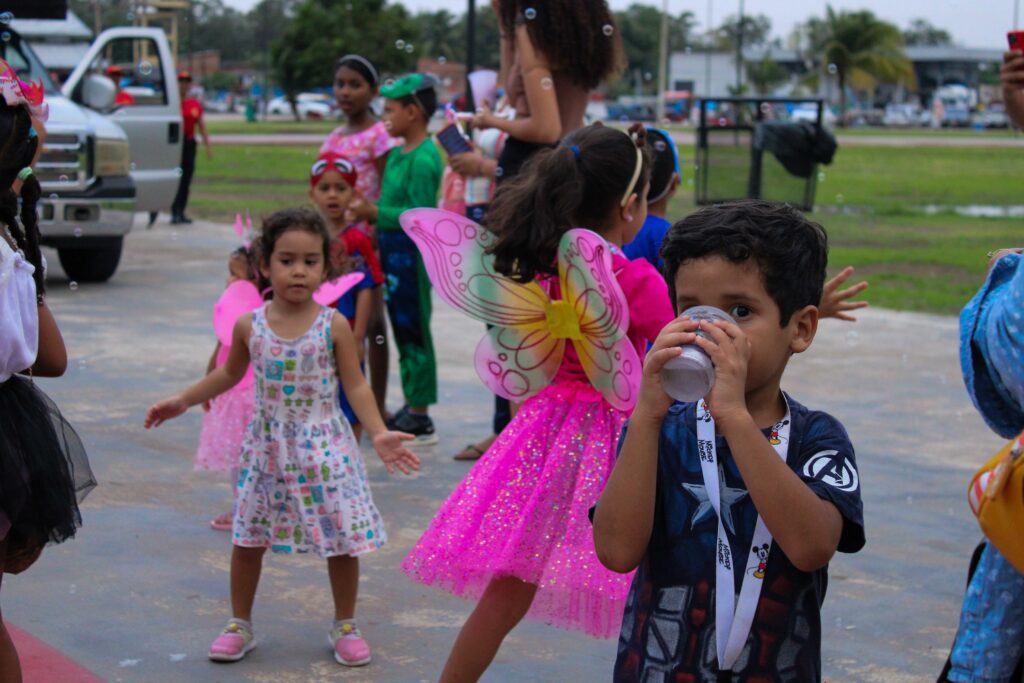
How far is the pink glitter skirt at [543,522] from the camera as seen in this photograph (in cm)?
317

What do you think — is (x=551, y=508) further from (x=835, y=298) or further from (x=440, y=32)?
(x=440, y=32)

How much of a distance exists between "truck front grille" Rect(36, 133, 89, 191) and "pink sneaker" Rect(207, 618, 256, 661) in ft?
25.5

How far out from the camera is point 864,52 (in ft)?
272

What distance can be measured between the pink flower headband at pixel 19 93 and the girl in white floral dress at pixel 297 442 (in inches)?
42.8

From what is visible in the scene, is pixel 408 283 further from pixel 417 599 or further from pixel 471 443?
pixel 417 599

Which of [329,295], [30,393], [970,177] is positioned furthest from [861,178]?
[30,393]

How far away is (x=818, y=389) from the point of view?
7.63m

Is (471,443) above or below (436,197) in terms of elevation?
below

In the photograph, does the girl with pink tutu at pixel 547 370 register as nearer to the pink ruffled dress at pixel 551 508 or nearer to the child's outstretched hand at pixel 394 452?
the pink ruffled dress at pixel 551 508

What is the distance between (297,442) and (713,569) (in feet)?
6.62

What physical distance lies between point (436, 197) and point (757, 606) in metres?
4.48

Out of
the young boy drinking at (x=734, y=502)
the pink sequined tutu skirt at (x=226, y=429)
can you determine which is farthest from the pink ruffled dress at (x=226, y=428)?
the young boy drinking at (x=734, y=502)

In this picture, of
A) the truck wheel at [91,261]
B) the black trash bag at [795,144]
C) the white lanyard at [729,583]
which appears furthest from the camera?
the black trash bag at [795,144]

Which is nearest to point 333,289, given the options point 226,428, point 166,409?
point 226,428
